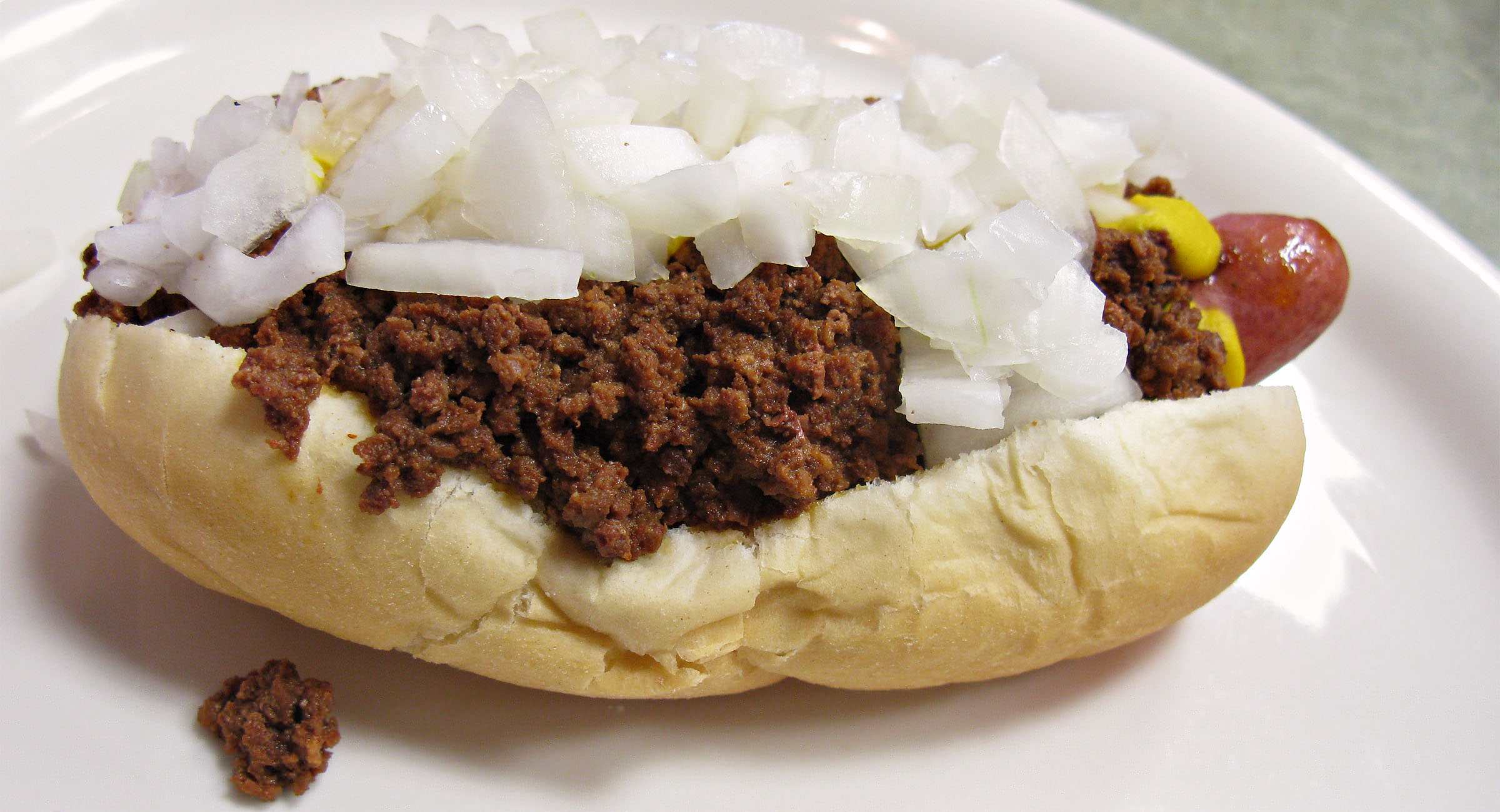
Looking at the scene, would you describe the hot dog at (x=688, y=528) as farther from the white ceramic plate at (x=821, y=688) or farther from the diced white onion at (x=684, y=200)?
the white ceramic plate at (x=821, y=688)

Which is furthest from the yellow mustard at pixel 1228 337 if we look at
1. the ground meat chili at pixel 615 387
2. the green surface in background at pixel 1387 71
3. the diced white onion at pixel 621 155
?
the green surface in background at pixel 1387 71

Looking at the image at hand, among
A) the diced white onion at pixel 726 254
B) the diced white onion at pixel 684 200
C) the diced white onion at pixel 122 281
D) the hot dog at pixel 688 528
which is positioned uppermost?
the diced white onion at pixel 684 200

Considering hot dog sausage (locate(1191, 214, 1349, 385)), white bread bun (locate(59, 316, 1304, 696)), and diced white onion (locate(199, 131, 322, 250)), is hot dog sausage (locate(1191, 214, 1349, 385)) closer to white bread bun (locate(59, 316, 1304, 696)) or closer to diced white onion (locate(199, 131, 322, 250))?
white bread bun (locate(59, 316, 1304, 696))

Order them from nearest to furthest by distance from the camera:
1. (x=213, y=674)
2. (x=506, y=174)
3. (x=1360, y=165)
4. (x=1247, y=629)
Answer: (x=506, y=174)
(x=213, y=674)
(x=1247, y=629)
(x=1360, y=165)

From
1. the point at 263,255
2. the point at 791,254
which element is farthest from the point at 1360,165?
the point at 263,255

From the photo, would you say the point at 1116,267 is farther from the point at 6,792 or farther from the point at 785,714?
the point at 6,792

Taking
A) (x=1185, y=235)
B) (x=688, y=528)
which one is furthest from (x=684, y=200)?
(x=1185, y=235)

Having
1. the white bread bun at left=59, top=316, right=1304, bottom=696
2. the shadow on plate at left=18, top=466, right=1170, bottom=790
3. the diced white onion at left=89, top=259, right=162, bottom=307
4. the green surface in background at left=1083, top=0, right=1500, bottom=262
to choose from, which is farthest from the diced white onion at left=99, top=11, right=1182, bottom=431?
the green surface in background at left=1083, top=0, right=1500, bottom=262
